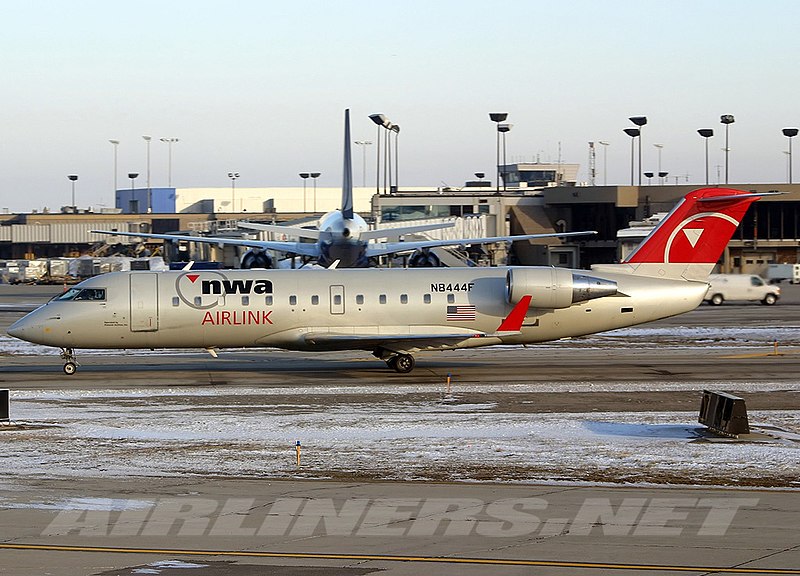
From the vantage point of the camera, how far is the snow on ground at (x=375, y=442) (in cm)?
1903

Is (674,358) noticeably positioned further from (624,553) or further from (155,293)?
(624,553)

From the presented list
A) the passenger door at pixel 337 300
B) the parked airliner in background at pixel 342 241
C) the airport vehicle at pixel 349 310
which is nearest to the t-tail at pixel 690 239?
the airport vehicle at pixel 349 310

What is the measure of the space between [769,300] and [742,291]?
5.49 feet

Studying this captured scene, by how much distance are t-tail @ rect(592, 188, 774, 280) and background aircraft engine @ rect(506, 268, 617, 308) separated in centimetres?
211

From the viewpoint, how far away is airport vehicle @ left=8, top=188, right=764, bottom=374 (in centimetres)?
3431

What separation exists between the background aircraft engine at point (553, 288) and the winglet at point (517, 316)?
0.17 metres

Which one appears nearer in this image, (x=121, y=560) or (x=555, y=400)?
(x=121, y=560)

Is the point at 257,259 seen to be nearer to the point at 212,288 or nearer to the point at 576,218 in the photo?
the point at 212,288

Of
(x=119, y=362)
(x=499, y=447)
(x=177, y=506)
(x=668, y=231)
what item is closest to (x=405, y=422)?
(x=499, y=447)

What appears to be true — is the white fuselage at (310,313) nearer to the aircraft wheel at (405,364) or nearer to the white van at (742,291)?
the aircraft wheel at (405,364)

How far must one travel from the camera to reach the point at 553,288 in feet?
112

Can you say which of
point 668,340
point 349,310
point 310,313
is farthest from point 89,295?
point 668,340

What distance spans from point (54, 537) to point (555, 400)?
55.5 feet

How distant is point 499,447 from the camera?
70.5ft
